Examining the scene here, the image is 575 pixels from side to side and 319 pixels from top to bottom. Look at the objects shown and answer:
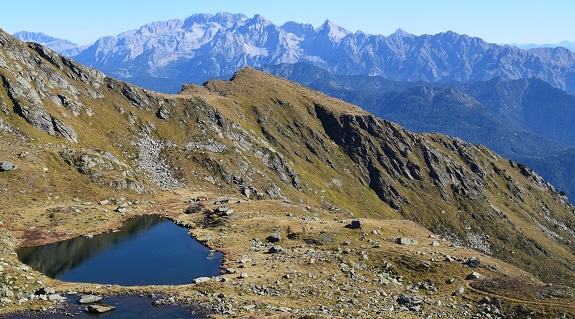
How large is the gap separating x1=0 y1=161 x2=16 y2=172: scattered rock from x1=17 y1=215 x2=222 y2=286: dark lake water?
29387 mm

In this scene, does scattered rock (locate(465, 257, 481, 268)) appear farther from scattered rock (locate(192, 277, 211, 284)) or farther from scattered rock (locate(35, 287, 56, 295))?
scattered rock (locate(35, 287, 56, 295))

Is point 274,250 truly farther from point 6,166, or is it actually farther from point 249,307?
point 6,166

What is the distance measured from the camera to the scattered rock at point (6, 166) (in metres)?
91.2

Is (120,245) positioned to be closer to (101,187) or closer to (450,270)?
(101,187)

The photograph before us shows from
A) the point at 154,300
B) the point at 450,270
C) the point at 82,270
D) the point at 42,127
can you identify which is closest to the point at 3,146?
the point at 42,127

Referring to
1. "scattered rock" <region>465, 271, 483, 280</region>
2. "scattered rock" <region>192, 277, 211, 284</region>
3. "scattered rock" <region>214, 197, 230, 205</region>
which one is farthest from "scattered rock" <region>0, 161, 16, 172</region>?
"scattered rock" <region>465, 271, 483, 280</region>

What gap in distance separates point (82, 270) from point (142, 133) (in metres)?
→ 97.3

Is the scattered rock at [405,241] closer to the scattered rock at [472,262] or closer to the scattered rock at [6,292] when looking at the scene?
the scattered rock at [472,262]

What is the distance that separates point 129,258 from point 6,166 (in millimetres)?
42132

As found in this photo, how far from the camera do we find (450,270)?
6512 cm

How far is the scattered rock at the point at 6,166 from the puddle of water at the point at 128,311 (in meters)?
55.6

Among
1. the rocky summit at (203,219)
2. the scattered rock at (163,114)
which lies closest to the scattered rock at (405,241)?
the rocky summit at (203,219)

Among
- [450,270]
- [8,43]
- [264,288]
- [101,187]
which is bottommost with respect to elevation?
[450,270]

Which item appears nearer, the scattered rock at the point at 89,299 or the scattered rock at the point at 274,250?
the scattered rock at the point at 89,299
